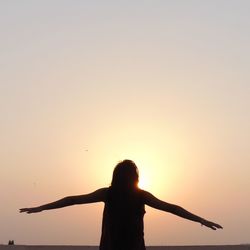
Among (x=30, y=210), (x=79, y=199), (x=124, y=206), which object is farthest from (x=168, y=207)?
(x=30, y=210)

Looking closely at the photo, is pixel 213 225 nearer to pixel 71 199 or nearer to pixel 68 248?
pixel 71 199

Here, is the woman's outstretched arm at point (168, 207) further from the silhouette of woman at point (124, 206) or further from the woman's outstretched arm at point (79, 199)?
the woman's outstretched arm at point (79, 199)

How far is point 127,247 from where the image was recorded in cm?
822

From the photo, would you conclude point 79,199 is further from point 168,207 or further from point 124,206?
point 168,207

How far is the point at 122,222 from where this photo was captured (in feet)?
27.1

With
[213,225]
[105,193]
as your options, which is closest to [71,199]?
[105,193]

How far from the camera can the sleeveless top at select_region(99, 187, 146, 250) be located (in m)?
8.23

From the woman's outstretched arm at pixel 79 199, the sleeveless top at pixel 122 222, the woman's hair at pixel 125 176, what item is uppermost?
the woman's hair at pixel 125 176

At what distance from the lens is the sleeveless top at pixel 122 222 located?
8.23 meters

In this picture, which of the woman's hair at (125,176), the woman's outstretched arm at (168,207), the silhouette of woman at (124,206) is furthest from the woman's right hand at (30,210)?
the woman's outstretched arm at (168,207)

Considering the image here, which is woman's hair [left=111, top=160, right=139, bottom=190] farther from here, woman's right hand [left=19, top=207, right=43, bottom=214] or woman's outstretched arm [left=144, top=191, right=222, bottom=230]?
woman's right hand [left=19, top=207, right=43, bottom=214]

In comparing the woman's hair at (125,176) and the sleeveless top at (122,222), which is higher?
the woman's hair at (125,176)

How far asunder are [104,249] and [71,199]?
2.33 ft

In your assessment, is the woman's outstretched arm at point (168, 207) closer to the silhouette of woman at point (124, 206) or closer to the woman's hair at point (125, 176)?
the silhouette of woman at point (124, 206)
